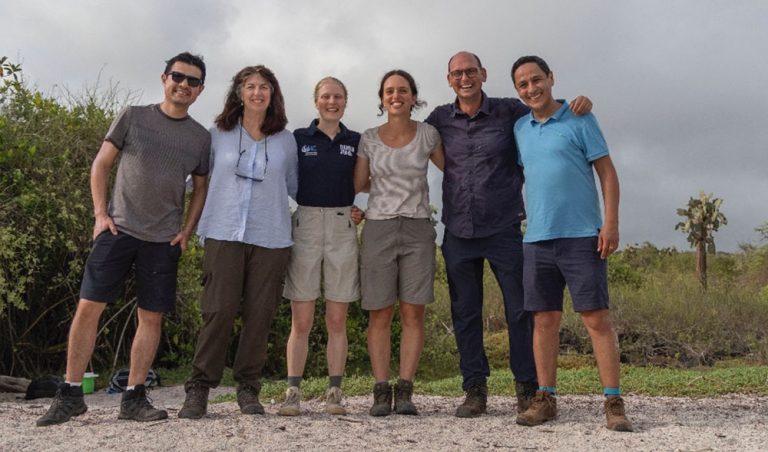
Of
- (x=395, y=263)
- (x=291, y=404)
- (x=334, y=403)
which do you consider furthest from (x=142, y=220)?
(x=334, y=403)

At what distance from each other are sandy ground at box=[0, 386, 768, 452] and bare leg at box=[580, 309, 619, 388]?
0.39 meters

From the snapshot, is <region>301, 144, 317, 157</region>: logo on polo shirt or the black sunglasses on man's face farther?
<region>301, 144, 317, 157</region>: logo on polo shirt

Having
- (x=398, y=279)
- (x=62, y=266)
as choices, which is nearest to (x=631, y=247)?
(x=62, y=266)

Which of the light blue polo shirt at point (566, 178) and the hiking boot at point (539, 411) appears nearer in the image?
the light blue polo shirt at point (566, 178)

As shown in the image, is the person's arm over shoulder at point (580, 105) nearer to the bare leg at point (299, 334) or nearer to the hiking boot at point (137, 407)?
the bare leg at point (299, 334)

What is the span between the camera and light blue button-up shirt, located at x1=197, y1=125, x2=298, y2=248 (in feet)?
19.5

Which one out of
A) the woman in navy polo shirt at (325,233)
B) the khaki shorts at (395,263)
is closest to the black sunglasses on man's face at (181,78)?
the woman in navy polo shirt at (325,233)

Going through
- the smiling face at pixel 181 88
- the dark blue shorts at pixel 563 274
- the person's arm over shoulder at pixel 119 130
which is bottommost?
the dark blue shorts at pixel 563 274

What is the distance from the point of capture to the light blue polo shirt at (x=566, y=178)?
222 inches

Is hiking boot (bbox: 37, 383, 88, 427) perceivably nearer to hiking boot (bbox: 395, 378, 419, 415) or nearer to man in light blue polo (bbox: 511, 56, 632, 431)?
hiking boot (bbox: 395, 378, 419, 415)

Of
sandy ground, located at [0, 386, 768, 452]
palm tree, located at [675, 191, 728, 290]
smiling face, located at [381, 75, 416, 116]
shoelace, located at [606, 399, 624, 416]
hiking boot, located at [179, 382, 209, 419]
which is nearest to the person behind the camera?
sandy ground, located at [0, 386, 768, 452]

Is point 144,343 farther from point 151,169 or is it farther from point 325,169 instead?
point 325,169

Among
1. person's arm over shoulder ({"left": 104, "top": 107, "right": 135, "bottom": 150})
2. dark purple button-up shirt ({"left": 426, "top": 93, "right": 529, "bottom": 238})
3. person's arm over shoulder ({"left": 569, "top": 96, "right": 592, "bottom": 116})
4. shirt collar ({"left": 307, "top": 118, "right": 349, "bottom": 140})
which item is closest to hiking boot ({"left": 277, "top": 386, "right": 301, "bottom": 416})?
dark purple button-up shirt ({"left": 426, "top": 93, "right": 529, "bottom": 238})

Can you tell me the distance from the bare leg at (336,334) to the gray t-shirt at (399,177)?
0.73m
